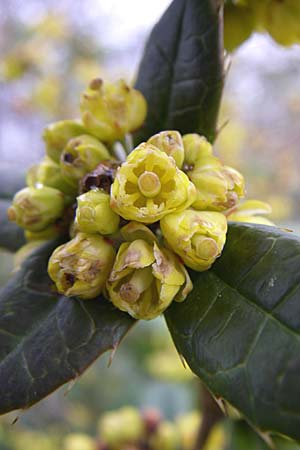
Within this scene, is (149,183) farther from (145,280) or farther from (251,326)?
(251,326)

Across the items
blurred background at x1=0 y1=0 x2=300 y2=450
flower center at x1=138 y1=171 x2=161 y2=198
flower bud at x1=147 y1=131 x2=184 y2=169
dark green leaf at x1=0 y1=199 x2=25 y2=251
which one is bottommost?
blurred background at x1=0 y1=0 x2=300 y2=450

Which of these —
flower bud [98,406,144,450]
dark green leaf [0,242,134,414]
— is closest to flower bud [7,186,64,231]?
dark green leaf [0,242,134,414]

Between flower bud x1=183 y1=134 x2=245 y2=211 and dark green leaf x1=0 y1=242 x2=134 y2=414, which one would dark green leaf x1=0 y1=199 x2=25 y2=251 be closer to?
dark green leaf x1=0 y1=242 x2=134 y2=414

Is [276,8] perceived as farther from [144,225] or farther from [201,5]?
[144,225]

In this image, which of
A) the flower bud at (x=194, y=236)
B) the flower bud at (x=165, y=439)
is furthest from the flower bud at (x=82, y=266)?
the flower bud at (x=165, y=439)

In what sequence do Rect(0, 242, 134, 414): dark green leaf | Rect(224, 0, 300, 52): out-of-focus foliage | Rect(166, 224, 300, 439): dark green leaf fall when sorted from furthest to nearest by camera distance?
Rect(224, 0, 300, 52): out-of-focus foliage → Rect(0, 242, 134, 414): dark green leaf → Rect(166, 224, 300, 439): dark green leaf

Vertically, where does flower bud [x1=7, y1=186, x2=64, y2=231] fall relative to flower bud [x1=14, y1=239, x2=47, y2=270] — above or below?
above
